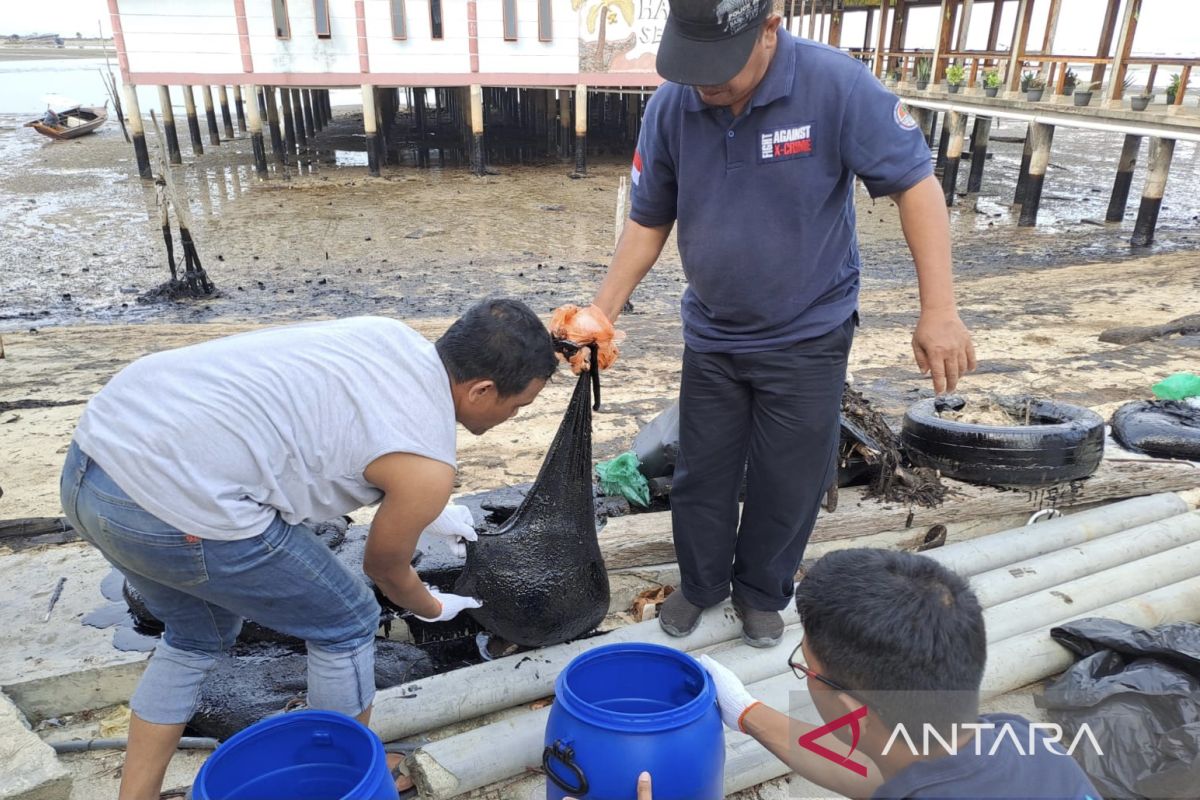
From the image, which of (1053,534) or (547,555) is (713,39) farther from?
(1053,534)

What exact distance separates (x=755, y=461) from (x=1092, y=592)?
1487 mm

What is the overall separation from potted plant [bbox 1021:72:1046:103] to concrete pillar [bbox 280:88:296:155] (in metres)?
20.4

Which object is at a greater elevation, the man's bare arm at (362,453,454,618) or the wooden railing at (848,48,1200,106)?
the wooden railing at (848,48,1200,106)

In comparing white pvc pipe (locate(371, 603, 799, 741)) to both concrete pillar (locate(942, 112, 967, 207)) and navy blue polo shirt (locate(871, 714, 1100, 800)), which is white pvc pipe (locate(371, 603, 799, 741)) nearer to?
navy blue polo shirt (locate(871, 714, 1100, 800))

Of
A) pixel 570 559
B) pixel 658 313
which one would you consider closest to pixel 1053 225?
pixel 658 313

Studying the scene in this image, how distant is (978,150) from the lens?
20.2m

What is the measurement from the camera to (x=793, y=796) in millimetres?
2375

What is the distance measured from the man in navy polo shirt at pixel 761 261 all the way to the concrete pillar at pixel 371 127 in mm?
20152

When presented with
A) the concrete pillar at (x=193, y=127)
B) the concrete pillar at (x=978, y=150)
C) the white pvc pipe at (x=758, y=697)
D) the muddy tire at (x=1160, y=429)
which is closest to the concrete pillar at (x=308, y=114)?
the concrete pillar at (x=193, y=127)

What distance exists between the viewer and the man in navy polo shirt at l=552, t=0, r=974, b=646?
230cm

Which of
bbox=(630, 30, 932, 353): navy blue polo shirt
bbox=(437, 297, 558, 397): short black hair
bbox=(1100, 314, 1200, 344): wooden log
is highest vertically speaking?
bbox=(630, 30, 932, 353): navy blue polo shirt

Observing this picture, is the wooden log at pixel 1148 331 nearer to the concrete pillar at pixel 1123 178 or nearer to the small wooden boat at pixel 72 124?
the concrete pillar at pixel 1123 178

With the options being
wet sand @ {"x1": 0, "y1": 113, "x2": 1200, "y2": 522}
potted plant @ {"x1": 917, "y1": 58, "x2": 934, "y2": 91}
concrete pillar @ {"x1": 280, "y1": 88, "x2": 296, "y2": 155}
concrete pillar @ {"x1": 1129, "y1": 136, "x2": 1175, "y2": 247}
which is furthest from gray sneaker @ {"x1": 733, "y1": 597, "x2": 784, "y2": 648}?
concrete pillar @ {"x1": 280, "y1": 88, "x2": 296, "y2": 155}

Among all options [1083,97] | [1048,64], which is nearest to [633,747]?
[1083,97]
